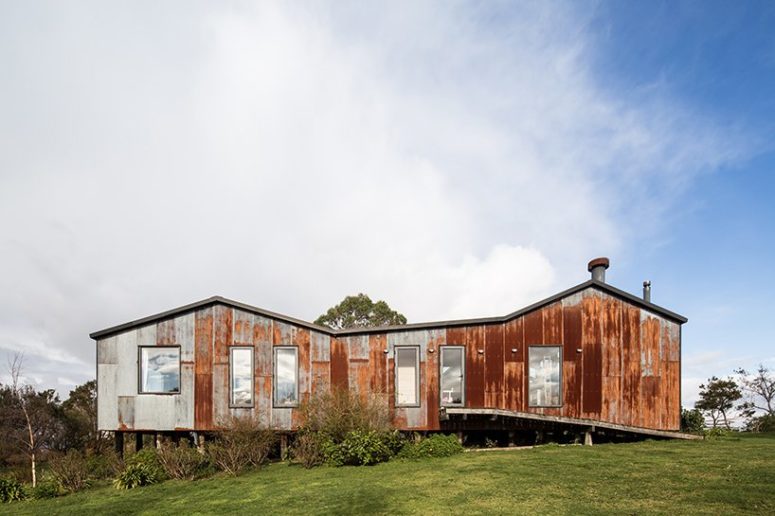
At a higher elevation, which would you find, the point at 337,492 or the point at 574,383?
the point at 574,383

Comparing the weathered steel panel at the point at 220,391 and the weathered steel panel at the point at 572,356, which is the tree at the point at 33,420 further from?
the weathered steel panel at the point at 572,356

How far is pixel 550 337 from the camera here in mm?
16328

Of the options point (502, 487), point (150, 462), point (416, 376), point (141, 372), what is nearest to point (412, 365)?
point (416, 376)

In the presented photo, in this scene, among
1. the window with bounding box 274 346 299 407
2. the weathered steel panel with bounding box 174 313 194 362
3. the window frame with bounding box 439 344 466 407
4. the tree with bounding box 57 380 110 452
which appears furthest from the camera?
the tree with bounding box 57 380 110 452

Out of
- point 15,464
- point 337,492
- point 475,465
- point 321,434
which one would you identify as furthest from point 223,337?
point 15,464

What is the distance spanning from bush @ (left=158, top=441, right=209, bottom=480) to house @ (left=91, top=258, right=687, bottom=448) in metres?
1.79

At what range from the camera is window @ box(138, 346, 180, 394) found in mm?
16188

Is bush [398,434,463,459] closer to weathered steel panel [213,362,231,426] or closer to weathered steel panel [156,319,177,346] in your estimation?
weathered steel panel [213,362,231,426]

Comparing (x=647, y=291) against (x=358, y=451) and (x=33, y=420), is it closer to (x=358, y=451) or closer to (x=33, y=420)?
(x=358, y=451)

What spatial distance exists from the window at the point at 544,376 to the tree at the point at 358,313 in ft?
66.5

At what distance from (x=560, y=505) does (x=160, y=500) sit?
9656 millimetres

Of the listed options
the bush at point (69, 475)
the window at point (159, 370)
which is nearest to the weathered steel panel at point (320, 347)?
the window at point (159, 370)

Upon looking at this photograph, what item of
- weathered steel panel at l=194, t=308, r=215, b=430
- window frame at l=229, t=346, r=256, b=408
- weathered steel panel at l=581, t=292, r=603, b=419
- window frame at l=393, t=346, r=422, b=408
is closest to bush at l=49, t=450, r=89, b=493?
weathered steel panel at l=194, t=308, r=215, b=430

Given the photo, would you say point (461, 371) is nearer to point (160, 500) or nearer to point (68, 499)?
point (160, 500)
